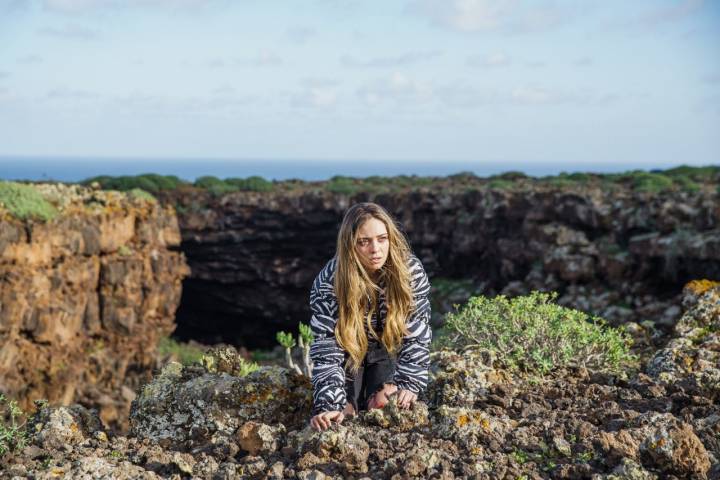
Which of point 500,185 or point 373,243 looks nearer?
point 373,243

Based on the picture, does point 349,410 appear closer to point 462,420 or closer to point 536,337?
point 462,420

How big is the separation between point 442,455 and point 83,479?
2.11 meters

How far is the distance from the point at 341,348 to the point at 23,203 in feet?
48.5

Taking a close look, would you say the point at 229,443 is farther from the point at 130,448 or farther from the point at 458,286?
the point at 458,286

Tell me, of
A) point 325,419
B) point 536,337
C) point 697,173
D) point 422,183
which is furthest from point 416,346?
point 697,173

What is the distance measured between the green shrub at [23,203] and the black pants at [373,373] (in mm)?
14149

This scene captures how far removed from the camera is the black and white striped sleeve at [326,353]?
16.2 ft

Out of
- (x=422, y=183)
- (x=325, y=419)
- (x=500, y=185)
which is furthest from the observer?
(x=422, y=183)

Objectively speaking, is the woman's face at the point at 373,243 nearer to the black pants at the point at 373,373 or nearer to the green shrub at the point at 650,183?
the black pants at the point at 373,373

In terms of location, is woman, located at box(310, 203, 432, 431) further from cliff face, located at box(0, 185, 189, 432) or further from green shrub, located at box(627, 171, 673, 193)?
green shrub, located at box(627, 171, 673, 193)

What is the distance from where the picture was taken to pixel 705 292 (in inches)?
301

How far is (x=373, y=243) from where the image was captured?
529cm

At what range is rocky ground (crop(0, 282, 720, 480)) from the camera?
395cm

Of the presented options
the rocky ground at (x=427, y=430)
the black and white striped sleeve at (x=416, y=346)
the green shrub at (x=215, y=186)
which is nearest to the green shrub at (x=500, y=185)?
the green shrub at (x=215, y=186)
